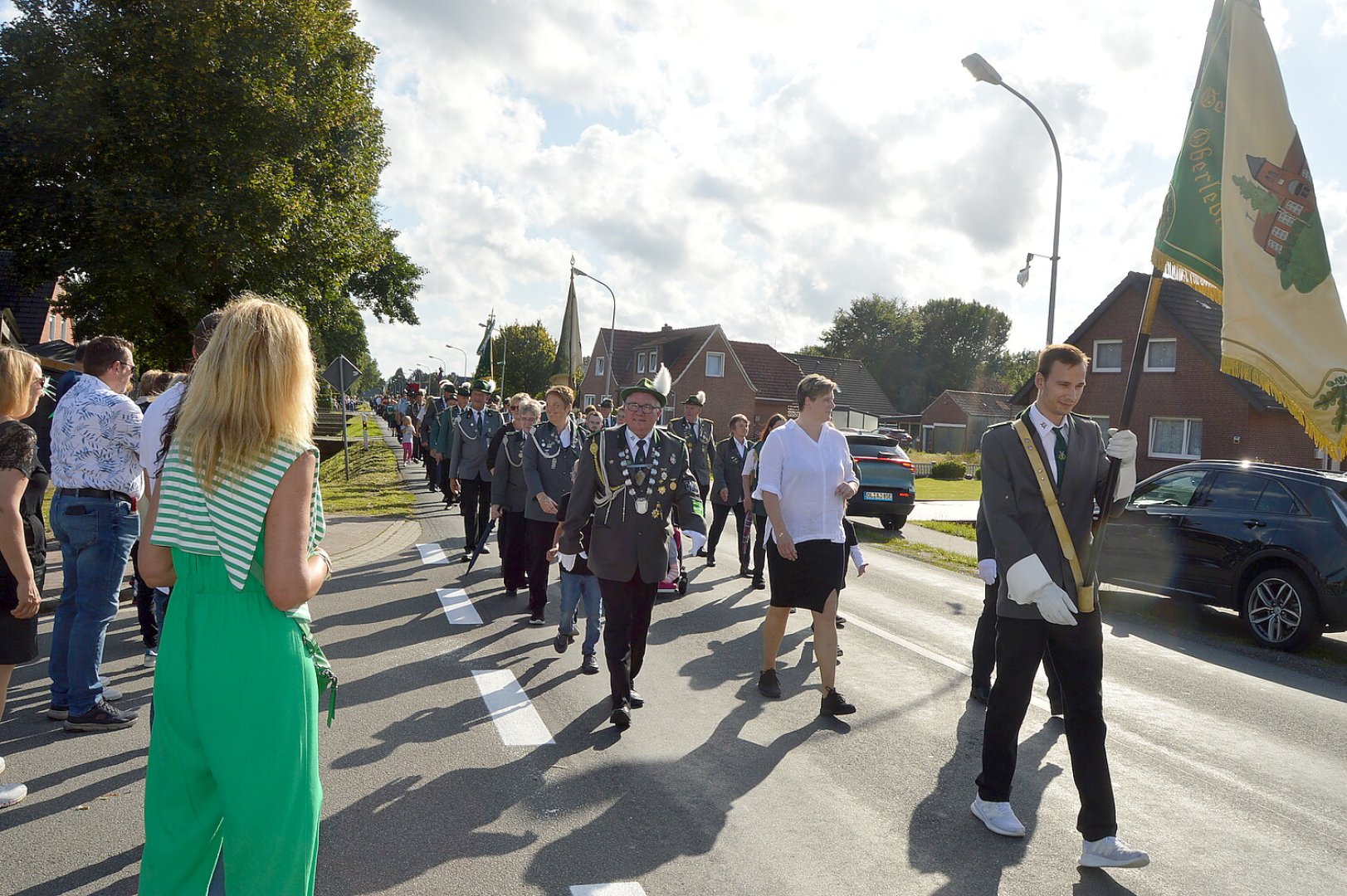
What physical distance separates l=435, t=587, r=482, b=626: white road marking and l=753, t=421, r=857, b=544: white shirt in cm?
345

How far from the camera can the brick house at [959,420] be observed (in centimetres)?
7388

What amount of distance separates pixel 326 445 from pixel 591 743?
40881mm

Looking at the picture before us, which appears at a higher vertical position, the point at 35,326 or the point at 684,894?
the point at 35,326

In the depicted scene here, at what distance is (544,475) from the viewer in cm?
808

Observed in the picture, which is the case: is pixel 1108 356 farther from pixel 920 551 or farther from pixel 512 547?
pixel 512 547

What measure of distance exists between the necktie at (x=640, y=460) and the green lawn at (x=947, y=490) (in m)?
20.7

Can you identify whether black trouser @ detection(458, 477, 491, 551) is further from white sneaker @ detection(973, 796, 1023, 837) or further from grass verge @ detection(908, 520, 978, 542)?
grass verge @ detection(908, 520, 978, 542)

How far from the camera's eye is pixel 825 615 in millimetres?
5762

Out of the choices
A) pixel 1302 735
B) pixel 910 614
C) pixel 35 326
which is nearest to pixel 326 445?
pixel 35 326

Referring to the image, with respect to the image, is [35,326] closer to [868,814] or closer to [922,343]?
[868,814]

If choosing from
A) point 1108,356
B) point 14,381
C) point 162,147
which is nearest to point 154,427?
point 14,381

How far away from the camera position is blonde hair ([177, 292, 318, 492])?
7.47ft

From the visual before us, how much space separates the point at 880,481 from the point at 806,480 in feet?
39.0

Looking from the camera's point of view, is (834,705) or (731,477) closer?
(834,705)
